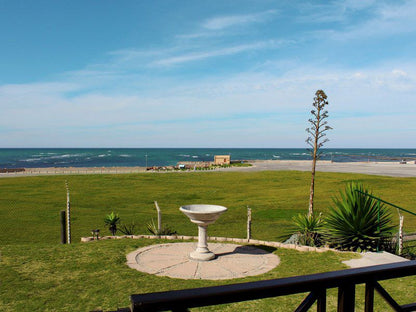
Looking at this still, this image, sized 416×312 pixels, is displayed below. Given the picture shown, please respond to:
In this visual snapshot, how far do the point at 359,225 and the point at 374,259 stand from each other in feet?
4.59

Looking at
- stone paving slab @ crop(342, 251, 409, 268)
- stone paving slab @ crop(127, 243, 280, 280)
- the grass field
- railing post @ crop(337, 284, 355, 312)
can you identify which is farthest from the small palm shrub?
railing post @ crop(337, 284, 355, 312)

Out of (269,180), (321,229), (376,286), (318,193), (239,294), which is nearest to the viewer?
(239,294)

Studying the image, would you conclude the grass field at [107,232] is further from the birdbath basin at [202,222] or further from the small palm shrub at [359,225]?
the birdbath basin at [202,222]

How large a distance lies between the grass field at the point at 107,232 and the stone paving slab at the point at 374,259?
1.21 ft

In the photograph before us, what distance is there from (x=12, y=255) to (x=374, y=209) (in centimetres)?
1018

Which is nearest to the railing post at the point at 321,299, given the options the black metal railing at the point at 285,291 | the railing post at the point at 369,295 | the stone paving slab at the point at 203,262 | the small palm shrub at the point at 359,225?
the black metal railing at the point at 285,291

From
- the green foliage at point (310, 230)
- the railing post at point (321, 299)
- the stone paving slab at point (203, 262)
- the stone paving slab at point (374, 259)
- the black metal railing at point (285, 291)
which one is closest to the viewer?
the black metal railing at point (285, 291)

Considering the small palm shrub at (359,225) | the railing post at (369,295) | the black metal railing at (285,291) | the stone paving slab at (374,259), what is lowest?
the stone paving slab at (374,259)

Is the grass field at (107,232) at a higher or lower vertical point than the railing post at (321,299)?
lower

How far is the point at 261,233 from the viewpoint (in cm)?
1416

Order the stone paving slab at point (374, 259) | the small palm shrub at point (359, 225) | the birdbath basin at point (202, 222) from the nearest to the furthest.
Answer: the stone paving slab at point (374, 259)
the birdbath basin at point (202, 222)
the small palm shrub at point (359, 225)

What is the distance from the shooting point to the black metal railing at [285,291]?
4.53 ft

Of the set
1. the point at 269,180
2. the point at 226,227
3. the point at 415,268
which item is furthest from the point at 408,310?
the point at 269,180

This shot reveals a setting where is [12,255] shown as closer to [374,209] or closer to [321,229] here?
[321,229]
